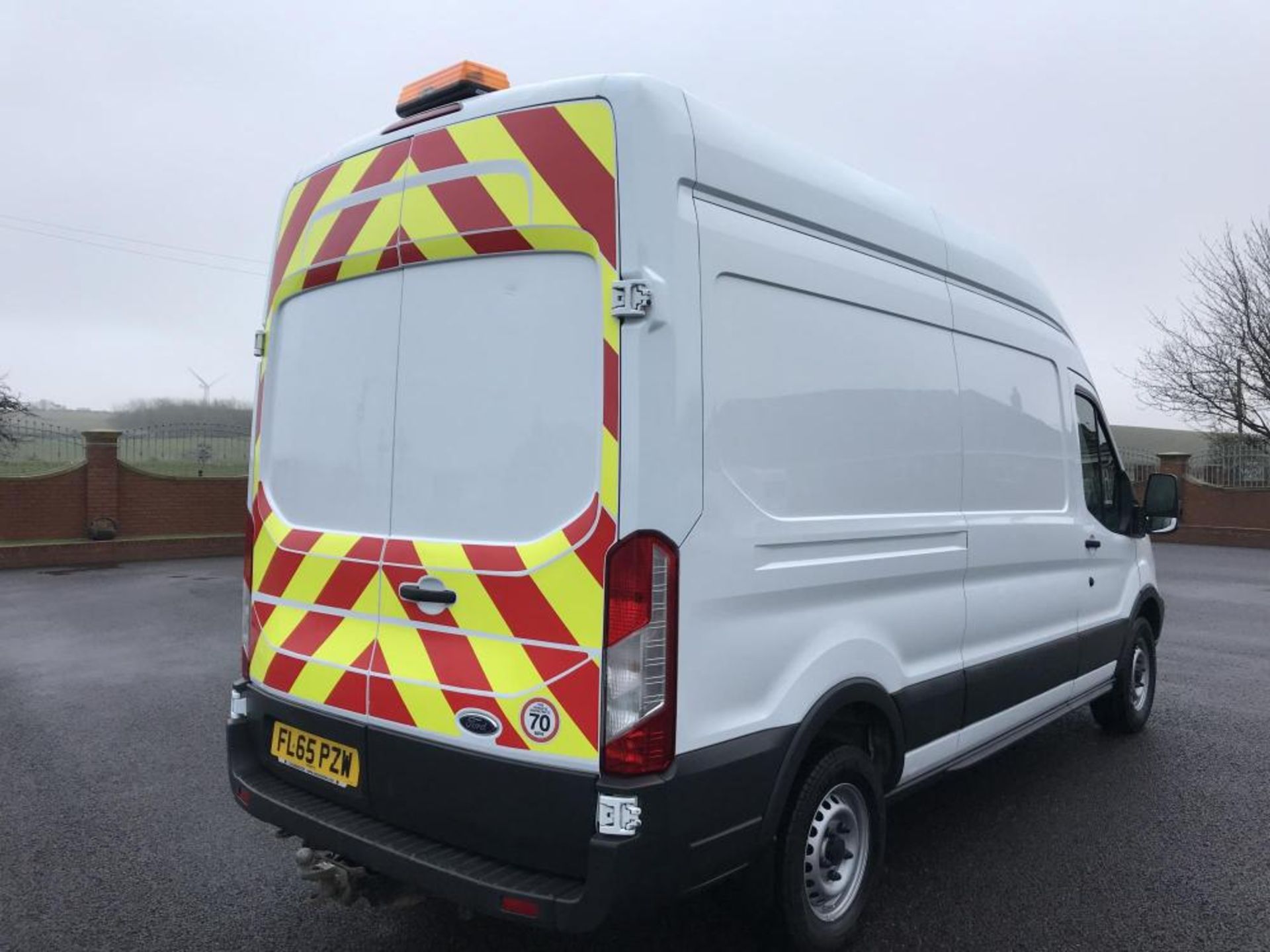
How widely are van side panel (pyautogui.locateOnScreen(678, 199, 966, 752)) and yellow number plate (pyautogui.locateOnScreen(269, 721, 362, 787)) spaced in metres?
1.13

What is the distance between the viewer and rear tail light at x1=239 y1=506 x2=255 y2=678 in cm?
347

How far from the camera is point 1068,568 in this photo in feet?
15.8

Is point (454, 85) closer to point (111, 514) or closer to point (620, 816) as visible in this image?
point (620, 816)

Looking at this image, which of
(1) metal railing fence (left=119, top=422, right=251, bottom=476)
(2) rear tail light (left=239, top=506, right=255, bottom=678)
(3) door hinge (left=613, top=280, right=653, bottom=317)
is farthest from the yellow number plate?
(1) metal railing fence (left=119, top=422, right=251, bottom=476)

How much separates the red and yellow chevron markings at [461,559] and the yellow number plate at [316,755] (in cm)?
13

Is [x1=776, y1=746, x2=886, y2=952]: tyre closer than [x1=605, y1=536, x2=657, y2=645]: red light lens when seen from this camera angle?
No

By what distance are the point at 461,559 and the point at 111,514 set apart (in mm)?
16451

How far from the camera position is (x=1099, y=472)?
5.32 metres

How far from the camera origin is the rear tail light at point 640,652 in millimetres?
2449

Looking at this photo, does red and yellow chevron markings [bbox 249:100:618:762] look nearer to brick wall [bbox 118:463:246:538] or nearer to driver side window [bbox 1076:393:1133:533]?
driver side window [bbox 1076:393:1133:533]

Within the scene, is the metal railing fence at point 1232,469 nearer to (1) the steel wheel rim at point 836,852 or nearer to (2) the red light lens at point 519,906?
(1) the steel wheel rim at point 836,852

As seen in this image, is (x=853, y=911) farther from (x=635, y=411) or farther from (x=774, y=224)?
(x=774, y=224)

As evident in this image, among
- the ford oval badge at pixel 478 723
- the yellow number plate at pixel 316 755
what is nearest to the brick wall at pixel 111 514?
the yellow number plate at pixel 316 755

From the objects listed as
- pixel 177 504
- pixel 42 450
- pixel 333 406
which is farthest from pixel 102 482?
pixel 333 406
